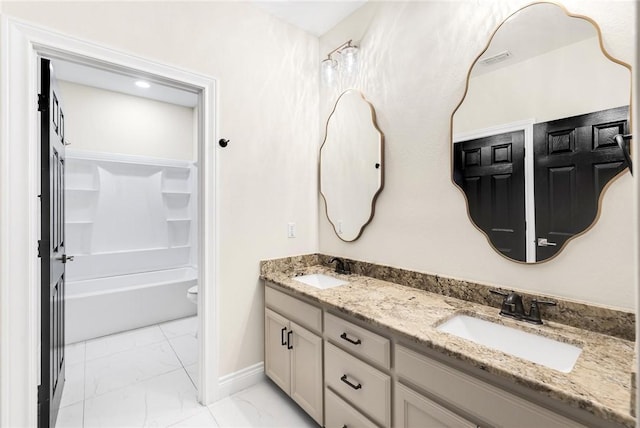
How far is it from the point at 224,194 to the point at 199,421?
142cm

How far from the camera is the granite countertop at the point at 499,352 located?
0.80 metres

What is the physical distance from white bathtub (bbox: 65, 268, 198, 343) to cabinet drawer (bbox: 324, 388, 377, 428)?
243 cm

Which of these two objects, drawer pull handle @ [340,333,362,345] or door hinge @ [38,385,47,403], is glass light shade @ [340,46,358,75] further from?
door hinge @ [38,385,47,403]

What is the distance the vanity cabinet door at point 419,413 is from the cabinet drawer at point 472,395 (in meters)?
0.04

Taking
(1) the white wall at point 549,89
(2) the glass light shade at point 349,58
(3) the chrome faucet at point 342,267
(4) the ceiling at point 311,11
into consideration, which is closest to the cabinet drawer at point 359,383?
(3) the chrome faucet at point 342,267

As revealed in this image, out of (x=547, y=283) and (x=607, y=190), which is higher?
(x=607, y=190)

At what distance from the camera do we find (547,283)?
53.6 inches

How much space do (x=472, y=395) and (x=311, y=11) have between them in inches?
99.6

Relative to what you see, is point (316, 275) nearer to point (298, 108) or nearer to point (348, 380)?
point (348, 380)

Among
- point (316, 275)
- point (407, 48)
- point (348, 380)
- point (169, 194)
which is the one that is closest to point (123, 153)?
point (169, 194)

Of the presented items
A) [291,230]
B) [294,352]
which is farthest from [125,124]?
[294,352]

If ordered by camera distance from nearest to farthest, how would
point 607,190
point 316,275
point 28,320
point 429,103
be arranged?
point 607,190
point 28,320
point 429,103
point 316,275

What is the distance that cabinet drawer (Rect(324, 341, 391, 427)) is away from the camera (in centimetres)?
134

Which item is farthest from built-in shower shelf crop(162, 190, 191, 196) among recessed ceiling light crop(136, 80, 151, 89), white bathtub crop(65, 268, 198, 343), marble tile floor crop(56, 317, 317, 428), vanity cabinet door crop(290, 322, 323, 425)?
vanity cabinet door crop(290, 322, 323, 425)
